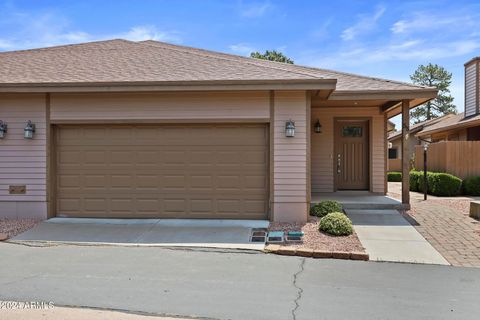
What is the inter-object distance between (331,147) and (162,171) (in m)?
5.84

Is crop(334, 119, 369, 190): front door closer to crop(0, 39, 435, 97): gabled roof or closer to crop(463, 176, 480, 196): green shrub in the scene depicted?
crop(0, 39, 435, 97): gabled roof

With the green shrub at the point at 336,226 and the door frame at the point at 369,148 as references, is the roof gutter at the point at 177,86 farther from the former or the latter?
the door frame at the point at 369,148

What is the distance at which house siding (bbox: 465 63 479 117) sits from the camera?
63.2ft

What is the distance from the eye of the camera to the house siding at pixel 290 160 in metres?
8.76

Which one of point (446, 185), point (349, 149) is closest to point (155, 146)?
point (349, 149)

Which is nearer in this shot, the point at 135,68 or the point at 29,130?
the point at 29,130

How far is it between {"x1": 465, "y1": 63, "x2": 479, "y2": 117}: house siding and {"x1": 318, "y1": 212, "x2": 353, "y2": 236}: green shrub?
1510 centimetres

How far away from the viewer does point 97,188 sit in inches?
364

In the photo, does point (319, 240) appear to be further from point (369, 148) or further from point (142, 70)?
point (369, 148)

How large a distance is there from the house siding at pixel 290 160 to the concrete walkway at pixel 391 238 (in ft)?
4.50

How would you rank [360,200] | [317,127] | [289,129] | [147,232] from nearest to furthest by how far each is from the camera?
[147,232] < [289,129] < [360,200] < [317,127]

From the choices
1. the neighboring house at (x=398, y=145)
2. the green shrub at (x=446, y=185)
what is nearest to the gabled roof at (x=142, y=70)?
the green shrub at (x=446, y=185)

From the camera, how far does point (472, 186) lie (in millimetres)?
14203

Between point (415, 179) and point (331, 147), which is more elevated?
point (331, 147)
